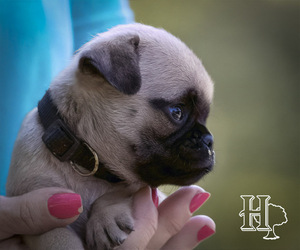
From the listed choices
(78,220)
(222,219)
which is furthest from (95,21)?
(222,219)

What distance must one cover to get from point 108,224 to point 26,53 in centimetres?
95

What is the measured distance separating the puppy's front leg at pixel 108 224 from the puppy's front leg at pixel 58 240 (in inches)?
1.8

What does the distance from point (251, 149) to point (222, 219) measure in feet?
2.04

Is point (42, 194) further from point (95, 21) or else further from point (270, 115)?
point (270, 115)

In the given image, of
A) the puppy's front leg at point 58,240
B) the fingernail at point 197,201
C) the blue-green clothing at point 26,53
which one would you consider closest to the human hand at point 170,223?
the fingernail at point 197,201

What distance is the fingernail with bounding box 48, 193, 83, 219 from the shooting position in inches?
44.1

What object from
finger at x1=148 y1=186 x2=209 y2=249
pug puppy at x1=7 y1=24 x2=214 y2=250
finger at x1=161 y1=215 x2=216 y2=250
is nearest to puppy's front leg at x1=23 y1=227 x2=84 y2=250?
pug puppy at x1=7 y1=24 x2=214 y2=250

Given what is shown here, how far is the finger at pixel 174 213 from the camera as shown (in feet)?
4.53

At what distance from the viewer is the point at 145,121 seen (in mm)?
1235

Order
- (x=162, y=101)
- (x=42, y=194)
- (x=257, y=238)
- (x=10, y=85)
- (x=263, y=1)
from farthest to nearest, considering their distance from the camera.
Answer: (x=263, y=1) < (x=257, y=238) < (x=10, y=85) < (x=162, y=101) < (x=42, y=194)

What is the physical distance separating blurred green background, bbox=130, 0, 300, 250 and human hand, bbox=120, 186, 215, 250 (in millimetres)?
758

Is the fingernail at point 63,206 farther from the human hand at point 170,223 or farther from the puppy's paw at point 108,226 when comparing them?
the human hand at point 170,223

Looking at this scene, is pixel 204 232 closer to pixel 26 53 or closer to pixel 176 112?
pixel 176 112

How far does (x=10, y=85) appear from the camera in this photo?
5.53ft
